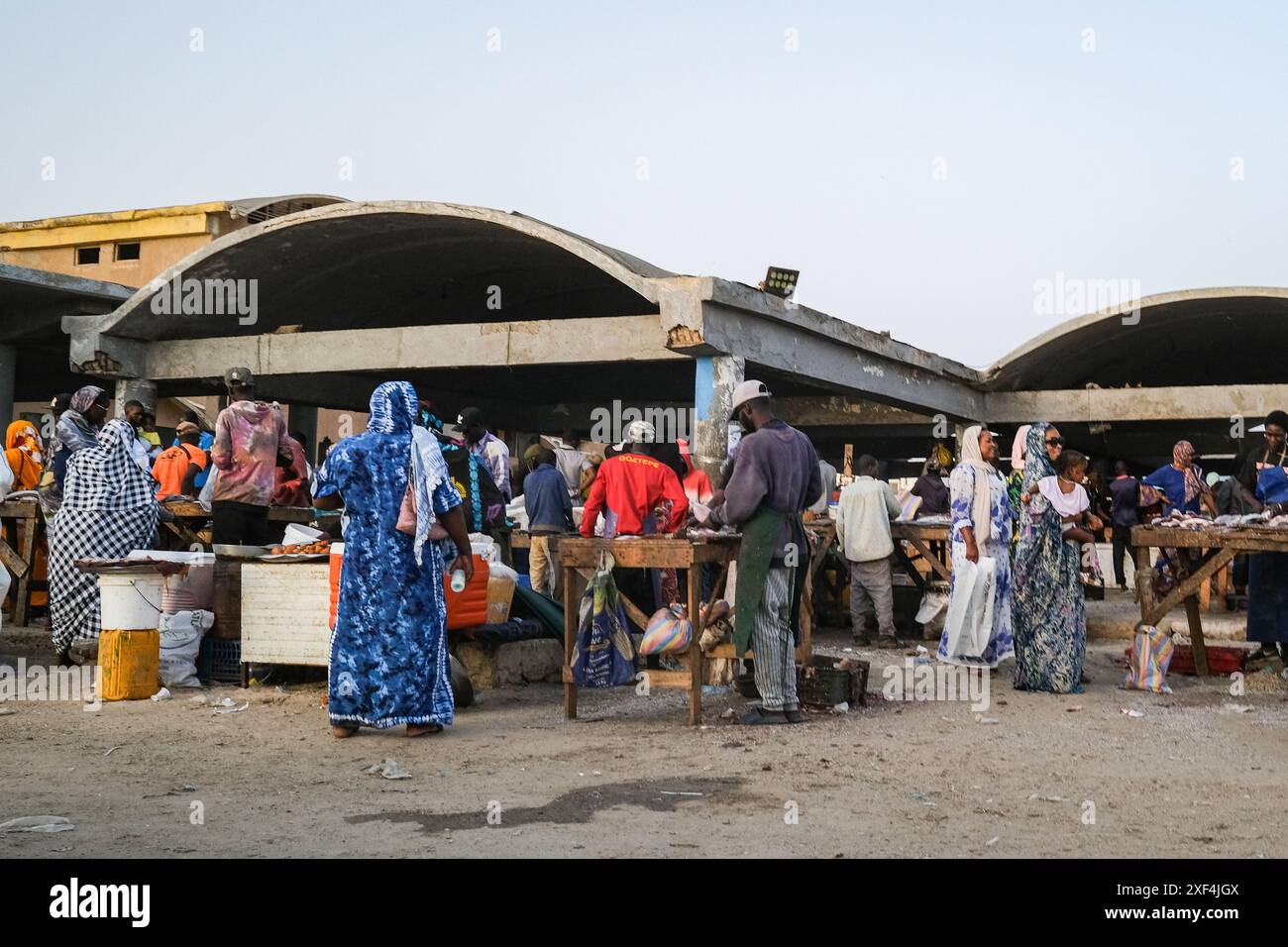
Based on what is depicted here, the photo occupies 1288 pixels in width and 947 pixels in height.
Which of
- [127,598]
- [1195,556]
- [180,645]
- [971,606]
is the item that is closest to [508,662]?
[180,645]

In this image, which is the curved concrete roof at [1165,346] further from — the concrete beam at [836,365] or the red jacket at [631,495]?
the red jacket at [631,495]

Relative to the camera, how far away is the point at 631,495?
932 cm

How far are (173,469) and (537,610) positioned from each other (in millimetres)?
4220

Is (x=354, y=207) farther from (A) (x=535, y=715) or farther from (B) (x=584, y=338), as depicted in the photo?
(A) (x=535, y=715)

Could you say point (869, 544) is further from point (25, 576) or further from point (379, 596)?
point (25, 576)

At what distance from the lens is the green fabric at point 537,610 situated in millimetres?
9398

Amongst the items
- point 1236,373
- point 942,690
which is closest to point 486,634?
point 942,690

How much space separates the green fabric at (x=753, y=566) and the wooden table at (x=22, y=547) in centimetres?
729

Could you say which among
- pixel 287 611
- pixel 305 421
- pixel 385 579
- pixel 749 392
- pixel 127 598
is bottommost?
pixel 287 611

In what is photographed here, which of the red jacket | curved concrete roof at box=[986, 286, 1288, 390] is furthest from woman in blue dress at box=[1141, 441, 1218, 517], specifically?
the red jacket

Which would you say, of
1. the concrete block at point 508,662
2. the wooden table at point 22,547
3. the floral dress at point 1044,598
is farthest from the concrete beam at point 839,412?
the wooden table at point 22,547

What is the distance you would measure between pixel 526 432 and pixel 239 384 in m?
11.5

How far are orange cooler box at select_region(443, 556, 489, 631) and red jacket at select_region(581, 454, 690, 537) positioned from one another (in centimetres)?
113

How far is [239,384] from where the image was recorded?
9.28 m
